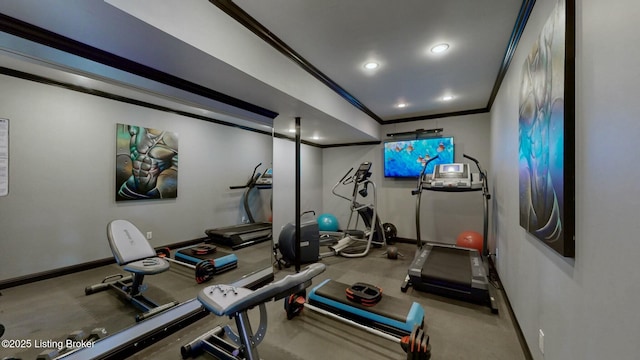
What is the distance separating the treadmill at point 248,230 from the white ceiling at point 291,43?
0.99 meters

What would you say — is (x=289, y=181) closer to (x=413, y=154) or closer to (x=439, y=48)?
(x=413, y=154)

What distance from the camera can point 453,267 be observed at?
3.18 meters

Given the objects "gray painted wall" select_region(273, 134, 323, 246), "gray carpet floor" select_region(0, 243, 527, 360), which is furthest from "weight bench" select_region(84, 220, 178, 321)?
"gray painted wall" select_region(273, 134, 323, 246)

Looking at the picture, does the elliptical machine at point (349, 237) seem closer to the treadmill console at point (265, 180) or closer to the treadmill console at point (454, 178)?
the treadmill console at point (265, 180)

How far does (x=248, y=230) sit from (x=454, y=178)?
3514 millimetres

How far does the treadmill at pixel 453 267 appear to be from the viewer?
276cm

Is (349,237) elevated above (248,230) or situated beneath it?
situated beneath

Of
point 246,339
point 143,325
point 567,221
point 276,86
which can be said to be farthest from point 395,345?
point 276,86

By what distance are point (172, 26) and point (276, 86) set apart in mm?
1062

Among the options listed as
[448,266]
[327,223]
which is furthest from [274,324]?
[327,223]

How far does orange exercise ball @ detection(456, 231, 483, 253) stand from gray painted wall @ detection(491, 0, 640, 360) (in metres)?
3.06

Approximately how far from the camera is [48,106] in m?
2.50

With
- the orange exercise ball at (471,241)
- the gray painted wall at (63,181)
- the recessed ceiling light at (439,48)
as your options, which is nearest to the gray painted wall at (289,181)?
the gray painted wall at (63,181)

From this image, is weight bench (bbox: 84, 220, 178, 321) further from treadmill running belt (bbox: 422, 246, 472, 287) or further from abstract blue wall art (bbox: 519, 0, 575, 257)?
abstract blue wall art (bbox: 519, 0, 575, 257)
